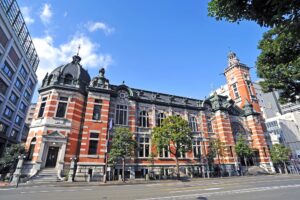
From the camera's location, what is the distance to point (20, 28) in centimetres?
3506

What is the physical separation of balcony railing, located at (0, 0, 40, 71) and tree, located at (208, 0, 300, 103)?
118 ft

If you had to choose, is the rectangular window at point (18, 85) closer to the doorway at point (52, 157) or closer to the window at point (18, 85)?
the window at point (18, 85)

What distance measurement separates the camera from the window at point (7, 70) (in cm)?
2990

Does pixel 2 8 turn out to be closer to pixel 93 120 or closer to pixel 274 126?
pixel 93 120

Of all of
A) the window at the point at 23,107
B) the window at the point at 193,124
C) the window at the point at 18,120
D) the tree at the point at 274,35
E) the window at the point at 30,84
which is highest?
the window at the point at 30,84

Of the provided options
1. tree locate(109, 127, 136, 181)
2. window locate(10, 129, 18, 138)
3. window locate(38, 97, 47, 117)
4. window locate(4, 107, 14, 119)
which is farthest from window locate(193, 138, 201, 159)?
window locate(10, 129, 18, 138)

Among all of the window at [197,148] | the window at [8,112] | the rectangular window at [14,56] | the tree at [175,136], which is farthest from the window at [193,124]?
the rectangular window at [14,56]

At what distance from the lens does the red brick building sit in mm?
20984

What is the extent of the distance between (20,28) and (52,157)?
30.3m

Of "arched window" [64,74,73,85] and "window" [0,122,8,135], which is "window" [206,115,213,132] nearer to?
"arched window" [64,74,73,85]

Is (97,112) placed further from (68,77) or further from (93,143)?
(68,77)

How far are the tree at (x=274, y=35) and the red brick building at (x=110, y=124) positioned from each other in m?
17.5

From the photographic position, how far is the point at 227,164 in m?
28.7

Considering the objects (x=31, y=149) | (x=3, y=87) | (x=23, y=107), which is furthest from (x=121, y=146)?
(x=23, y=107)
